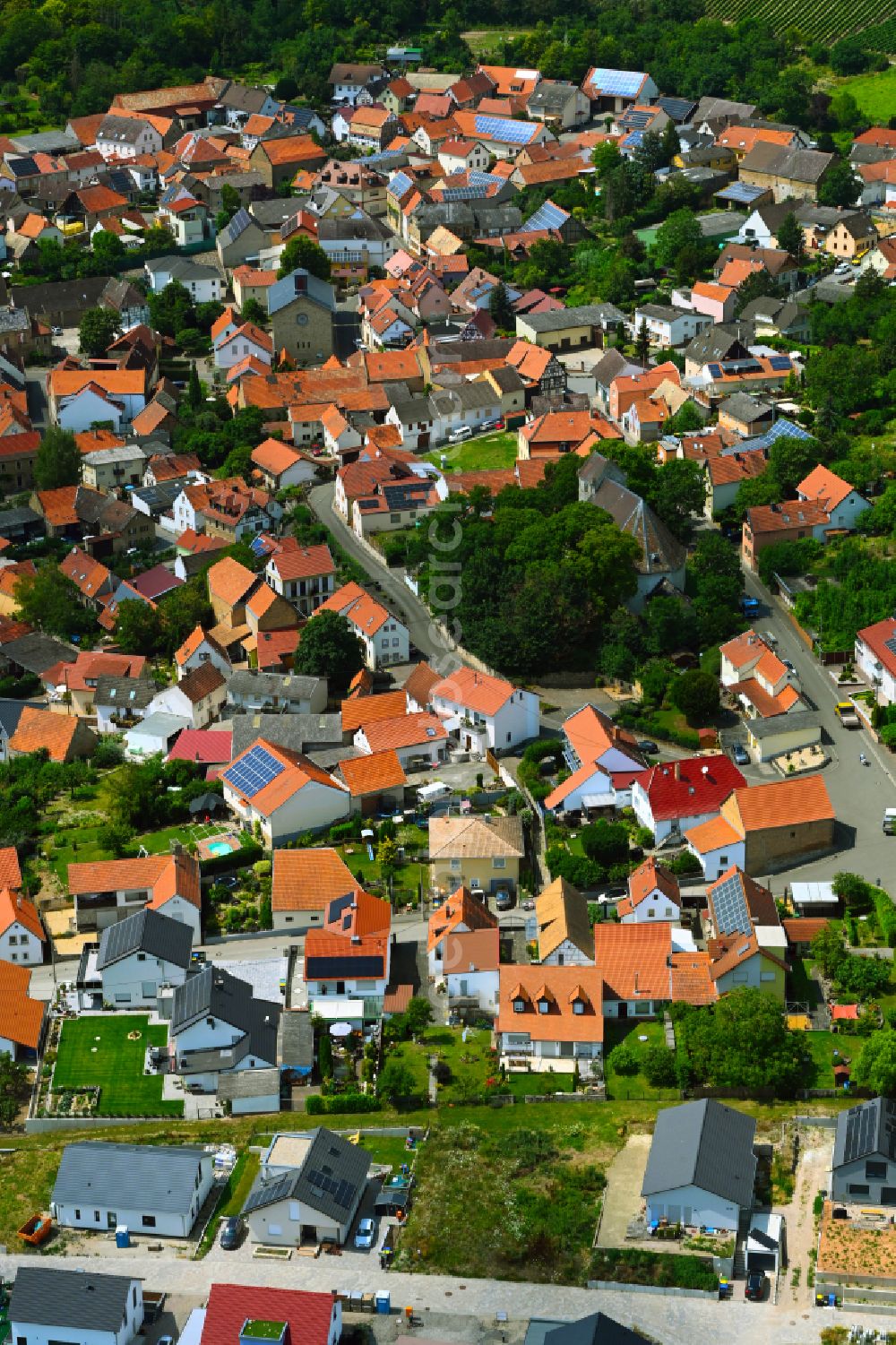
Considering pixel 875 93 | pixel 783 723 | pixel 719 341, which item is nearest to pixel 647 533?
pixel 783 723

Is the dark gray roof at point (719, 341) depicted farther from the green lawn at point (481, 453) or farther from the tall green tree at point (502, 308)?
the tall green tree at point (502, 308)

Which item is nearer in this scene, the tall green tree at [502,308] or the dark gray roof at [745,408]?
the dark gray roof at [745,408]

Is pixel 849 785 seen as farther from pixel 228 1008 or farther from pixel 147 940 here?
pixel 147 940

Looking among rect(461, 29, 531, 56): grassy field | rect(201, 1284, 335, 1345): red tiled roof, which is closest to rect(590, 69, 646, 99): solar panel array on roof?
rect(461, 29, 531, 56): grassy field

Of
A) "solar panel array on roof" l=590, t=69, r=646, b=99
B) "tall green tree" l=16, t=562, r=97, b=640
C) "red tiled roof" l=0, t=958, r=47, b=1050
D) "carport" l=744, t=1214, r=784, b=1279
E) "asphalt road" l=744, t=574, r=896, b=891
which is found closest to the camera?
"carport" l=744, t=1214, r=784, b=1279

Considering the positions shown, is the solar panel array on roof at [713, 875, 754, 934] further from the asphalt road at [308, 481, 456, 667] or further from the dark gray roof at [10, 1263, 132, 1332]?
the dark gray roof at [10, 1263, 132, 1332]

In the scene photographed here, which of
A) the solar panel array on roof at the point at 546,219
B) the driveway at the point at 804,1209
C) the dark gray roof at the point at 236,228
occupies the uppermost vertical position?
the solar panel array on roof at the point at 546,219

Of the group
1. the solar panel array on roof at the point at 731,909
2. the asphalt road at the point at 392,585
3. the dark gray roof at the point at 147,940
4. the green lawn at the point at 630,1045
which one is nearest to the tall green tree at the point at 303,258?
the asphalt road at the point at 392,585
